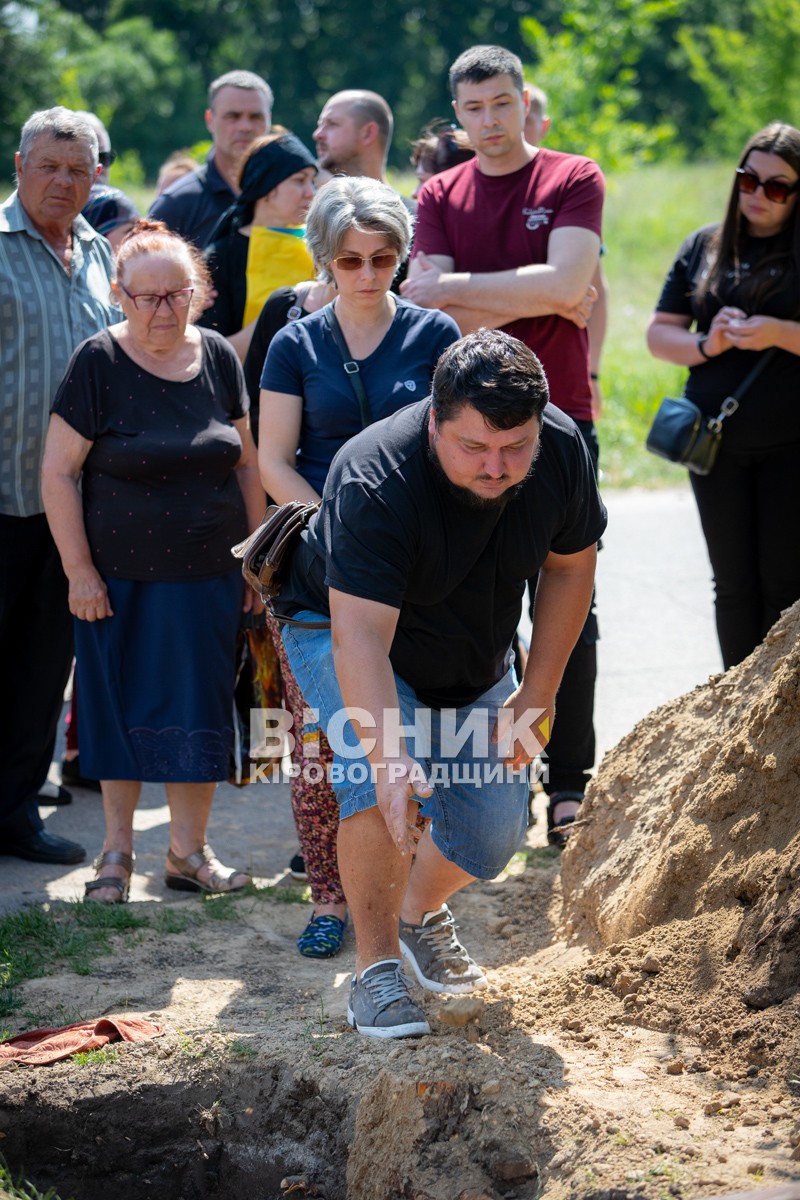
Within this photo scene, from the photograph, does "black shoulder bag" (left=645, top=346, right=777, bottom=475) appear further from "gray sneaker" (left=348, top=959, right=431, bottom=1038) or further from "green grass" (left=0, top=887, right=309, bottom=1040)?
"gray sneaker" (left=348, top=959, right=431, bottom=1038)

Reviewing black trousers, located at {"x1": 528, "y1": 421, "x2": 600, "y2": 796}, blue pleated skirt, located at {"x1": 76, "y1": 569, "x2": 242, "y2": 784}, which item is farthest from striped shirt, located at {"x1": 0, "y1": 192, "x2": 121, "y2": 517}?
black trousers, located at {"x1": 528, "y1": 421, "x2": 600, "y2": 796}

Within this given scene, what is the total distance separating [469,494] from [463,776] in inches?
36.2

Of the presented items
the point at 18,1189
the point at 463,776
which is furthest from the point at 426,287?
the point at 18,1189

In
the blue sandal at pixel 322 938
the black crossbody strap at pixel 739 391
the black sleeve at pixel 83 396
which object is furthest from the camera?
the black crossbody strap at pixel 739 391

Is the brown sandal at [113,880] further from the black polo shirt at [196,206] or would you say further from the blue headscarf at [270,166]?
the black polo shirt at [196,206]

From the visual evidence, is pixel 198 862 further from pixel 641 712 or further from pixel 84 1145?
pixel 641 712

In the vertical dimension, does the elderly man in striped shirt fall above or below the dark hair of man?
below

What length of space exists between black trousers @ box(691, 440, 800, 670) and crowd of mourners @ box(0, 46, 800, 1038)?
12 millimetres

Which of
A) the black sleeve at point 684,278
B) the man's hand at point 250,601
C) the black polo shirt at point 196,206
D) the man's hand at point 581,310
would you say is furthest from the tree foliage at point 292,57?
the man's hand at point 250,601

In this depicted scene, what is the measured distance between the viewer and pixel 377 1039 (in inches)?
126

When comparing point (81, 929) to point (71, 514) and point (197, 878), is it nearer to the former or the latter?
point (197, 878)

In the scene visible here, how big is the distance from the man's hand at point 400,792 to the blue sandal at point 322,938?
3.74 ft

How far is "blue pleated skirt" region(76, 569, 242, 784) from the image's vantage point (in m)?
4.39

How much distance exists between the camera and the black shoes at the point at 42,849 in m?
4.80
